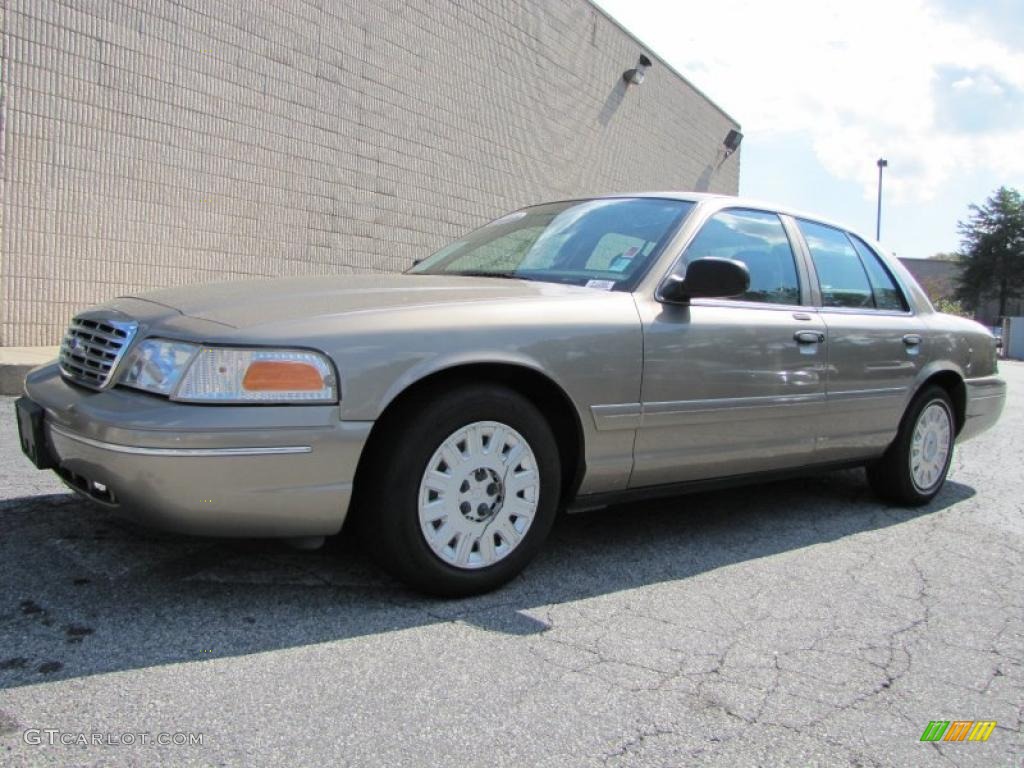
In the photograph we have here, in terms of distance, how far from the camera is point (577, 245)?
378 cm

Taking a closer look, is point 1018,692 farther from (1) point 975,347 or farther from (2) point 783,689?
(1) point 975,347

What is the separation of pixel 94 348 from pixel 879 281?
4.00 m

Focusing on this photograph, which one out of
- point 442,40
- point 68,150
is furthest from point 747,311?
point 442,40

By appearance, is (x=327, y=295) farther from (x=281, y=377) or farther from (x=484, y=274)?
(x=484, y=274)

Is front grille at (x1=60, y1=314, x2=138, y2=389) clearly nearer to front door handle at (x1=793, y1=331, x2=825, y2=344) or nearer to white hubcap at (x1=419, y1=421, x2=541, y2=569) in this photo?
white hubcap at (x1=419, y1=421, x2=541, y2=569)

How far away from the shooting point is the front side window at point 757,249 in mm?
3812

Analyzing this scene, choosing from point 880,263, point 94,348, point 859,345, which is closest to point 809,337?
point 859,345

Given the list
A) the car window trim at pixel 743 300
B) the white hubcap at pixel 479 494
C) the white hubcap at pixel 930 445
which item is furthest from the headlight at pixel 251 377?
the white hubcap at pixel 930 445

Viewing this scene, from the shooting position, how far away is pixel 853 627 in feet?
9.77

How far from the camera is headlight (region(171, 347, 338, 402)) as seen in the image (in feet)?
8.21

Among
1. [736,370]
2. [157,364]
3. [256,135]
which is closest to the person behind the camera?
[157,364]

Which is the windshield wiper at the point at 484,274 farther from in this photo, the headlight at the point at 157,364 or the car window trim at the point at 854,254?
the car window trim at the point at 854,254

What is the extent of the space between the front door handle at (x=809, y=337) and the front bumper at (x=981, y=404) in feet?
5.31

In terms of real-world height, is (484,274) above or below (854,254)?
below
